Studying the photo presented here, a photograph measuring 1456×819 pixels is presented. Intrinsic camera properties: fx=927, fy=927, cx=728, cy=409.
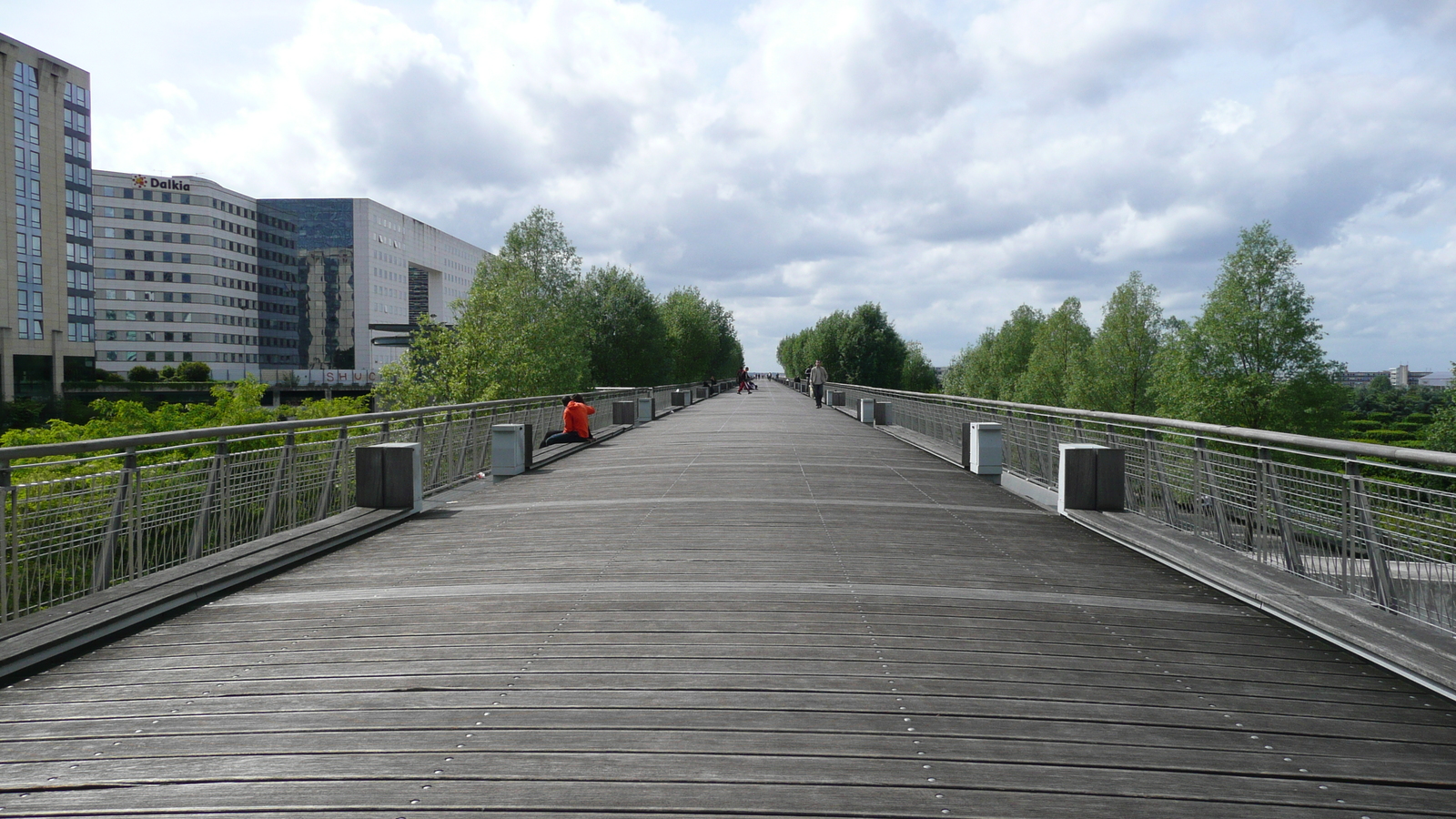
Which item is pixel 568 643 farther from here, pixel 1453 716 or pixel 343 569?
pixel 1453 716

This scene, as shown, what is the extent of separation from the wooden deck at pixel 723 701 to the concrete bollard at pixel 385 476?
2.48 meters

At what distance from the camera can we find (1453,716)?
4371 mm

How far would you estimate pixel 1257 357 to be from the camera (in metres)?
56.5

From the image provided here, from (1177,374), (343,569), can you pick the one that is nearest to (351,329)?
(1177,374)

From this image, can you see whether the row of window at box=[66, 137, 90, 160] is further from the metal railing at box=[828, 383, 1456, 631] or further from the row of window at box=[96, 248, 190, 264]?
the metal railing at box=[828, 383, 1456, 631]

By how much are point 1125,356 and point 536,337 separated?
47446 mm

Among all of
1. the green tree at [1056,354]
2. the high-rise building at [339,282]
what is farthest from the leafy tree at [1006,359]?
the high-rise building at [339,282]

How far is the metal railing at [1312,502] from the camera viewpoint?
213 inches

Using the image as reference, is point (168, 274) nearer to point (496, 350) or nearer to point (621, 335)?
point (621, 335)

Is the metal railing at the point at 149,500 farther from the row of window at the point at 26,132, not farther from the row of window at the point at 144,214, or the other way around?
the row of window at the point at 144,214

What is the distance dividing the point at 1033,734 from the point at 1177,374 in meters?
60.6

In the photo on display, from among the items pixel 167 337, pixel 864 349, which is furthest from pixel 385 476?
pixel 167 337

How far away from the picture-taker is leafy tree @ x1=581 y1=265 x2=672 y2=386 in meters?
73.8

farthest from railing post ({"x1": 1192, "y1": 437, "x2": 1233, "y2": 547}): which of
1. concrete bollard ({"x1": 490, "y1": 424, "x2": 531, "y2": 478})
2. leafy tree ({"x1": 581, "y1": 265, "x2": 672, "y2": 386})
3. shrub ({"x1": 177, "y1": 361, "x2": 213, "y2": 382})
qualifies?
shrub ({"x1": 177, "y1": 361, "x2": 213, "y2": 382})
